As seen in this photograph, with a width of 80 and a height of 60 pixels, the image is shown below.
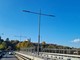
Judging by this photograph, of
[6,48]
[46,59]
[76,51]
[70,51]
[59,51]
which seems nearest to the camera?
[46,59]

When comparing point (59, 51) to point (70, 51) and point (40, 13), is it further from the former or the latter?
point (40, 13)

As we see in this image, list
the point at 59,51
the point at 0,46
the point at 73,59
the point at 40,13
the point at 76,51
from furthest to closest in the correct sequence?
the point at 0,46 → the point at 59,51 → the point at 76,51 → the point at 73,59 → the point at 40,13

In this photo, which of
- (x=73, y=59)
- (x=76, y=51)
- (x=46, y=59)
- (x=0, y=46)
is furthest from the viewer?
(x=0, y=46)

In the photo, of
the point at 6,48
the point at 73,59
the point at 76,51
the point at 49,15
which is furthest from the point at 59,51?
the point at 6,48

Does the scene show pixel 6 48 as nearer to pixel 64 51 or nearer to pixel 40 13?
pixel 64 51

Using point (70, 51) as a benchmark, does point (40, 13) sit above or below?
above

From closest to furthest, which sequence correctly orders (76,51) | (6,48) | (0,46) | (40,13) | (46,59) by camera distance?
(46,59) → (40,13) → (76,51) → (0,46) → (6,48)

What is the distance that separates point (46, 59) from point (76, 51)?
100 feet

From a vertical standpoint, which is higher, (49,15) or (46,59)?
(49,15)

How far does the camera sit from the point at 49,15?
102 ft

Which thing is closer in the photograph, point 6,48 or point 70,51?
point 70,51

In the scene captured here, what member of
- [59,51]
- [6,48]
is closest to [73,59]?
[59,51]

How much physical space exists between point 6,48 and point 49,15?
16890cm

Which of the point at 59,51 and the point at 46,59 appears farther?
the point at 59,51
